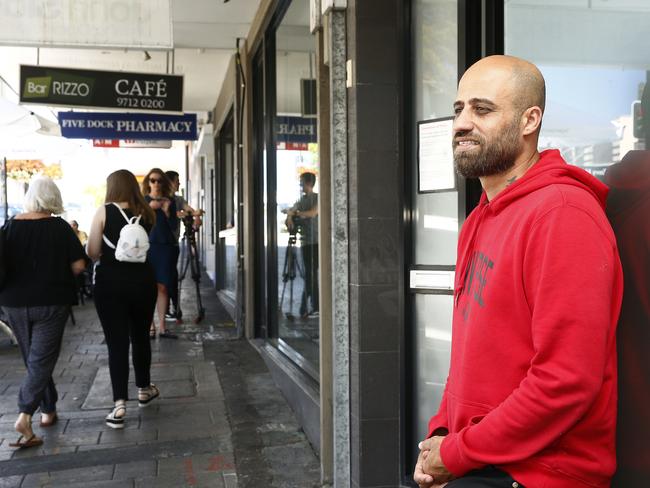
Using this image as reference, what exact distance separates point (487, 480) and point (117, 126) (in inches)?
412

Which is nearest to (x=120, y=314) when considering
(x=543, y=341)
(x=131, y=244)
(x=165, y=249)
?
(x=131, y=244)

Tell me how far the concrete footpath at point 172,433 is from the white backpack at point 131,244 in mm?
1163

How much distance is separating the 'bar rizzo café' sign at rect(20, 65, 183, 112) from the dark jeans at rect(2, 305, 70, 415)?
4434 millimetres

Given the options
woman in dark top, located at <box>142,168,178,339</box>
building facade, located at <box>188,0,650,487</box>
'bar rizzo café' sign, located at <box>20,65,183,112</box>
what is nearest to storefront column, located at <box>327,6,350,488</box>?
building facade, located at <box>188,0,650,487</box>

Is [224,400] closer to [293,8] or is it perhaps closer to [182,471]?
[182,471]

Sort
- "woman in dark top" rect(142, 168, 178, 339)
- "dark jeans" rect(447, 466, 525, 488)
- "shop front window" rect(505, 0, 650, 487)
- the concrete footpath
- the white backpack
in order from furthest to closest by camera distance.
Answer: "woman in dark top" rect(142, 168, 178, 339), the white backpack, the concrete footpath, "shop front window" rect(505, 0, 650, 487), "dark jeans" rect(447, 466, 525, 488)

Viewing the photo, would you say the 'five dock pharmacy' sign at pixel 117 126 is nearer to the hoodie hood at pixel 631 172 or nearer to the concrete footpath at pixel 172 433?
the concrete footpath at pixel 172 433

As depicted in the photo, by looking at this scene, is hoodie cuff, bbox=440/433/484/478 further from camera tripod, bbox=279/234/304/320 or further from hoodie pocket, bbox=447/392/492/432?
camera tripod, bbox=279/234/304/320

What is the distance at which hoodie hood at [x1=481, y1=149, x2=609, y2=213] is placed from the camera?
1.61 m

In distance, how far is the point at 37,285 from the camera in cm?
478

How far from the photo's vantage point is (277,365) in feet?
20.3

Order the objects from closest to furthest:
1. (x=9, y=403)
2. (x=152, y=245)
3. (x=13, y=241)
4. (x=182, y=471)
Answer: (x=182, y=471) → (x=13, y=241) → (x=9, y=403) → (x=152, y=245)

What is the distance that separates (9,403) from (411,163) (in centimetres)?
390

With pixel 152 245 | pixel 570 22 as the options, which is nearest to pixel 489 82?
pixel 570 22
